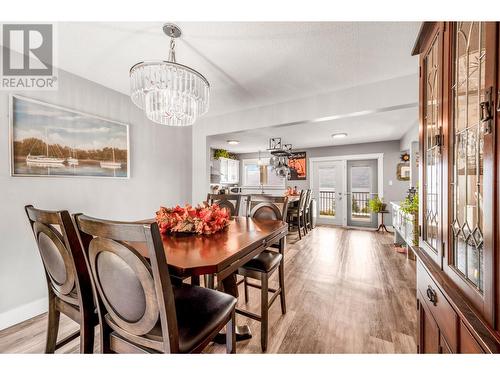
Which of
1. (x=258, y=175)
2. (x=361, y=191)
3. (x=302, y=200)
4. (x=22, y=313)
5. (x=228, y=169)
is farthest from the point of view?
(x=258, y=175)

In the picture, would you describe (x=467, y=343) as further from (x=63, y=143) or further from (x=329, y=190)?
(x=329, y=190)

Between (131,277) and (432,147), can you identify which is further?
(432,147)

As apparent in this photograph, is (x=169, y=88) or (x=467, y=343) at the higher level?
(x=169, y=88)

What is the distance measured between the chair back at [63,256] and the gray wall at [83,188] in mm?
1111

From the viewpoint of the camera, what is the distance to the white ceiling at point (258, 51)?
1629mm

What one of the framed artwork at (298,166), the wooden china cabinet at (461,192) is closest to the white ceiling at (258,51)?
the wooden china cabinet at (461,192)

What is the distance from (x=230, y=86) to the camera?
101 inches

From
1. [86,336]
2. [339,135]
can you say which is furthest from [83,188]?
[339,135]

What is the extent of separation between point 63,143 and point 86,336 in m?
1.91

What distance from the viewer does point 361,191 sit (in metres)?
6.12

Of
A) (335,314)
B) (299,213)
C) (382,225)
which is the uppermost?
(299,213)

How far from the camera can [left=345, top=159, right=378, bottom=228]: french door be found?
19.6 ft

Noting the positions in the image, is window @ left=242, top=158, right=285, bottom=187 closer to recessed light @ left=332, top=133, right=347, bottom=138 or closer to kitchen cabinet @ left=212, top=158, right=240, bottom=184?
kitchen cabinet @ left=212, top=158, right=240, bottom=184

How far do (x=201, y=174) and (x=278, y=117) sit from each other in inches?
61.8
